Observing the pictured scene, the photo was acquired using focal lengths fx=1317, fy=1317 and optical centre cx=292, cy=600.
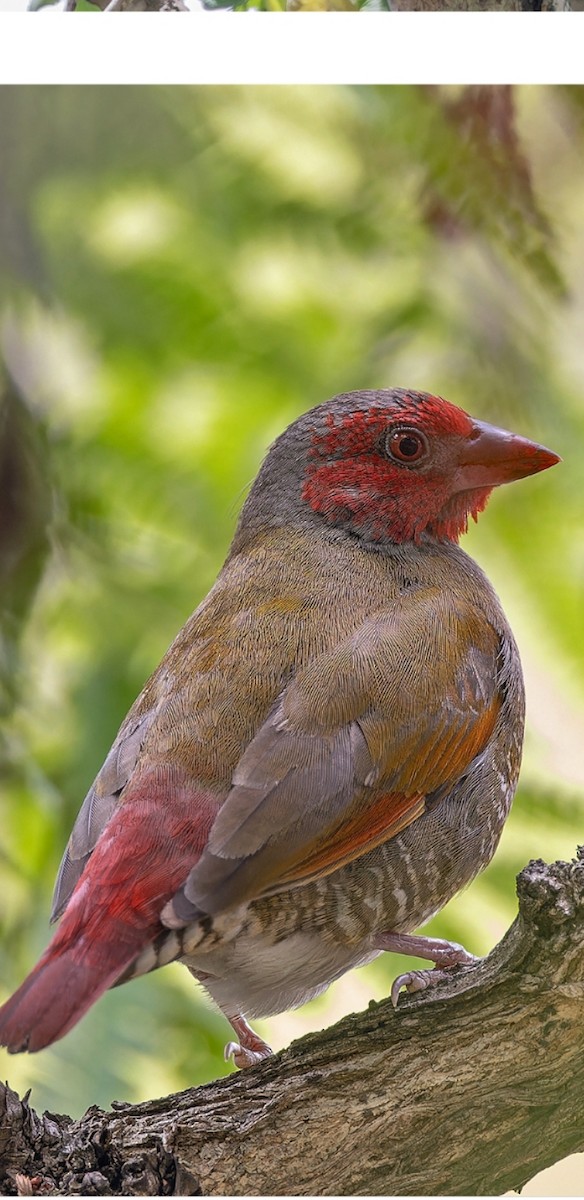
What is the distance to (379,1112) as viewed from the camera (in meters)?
1.87

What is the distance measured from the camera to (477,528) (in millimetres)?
2512

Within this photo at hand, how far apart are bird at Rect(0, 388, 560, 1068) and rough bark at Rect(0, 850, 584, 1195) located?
0.36 ft

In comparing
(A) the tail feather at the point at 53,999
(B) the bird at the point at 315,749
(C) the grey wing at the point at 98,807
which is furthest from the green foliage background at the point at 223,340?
(A) the tail feather at the point at 53,999

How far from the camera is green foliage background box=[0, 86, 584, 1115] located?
2.49 meters

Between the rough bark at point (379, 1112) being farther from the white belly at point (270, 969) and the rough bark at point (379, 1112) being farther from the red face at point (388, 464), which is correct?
the red face at point (388, 464)

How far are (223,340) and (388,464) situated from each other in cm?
58

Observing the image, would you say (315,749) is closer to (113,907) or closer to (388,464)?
(113,907)

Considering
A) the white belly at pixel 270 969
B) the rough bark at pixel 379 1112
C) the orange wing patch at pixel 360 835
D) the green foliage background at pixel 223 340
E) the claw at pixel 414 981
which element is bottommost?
the rough bark at pixel 379 1112

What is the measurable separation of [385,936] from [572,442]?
3.53 feet

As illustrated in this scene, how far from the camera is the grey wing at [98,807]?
1.93 meters

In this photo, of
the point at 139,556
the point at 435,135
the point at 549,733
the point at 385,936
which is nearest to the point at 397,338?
the point at 435,135

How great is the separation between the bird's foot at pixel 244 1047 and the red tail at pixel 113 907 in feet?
1.85

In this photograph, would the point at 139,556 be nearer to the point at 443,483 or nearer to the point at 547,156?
the point at 443,483

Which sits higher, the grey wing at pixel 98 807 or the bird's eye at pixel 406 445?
the bird's eye at pixel 406 445
